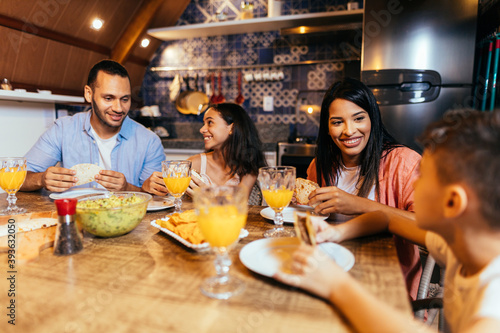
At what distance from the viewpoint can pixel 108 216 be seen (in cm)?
107

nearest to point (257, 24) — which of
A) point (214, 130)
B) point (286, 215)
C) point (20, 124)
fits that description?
point (214, 130)

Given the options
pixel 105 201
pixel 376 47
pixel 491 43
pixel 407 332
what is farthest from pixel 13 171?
pixel 491 43

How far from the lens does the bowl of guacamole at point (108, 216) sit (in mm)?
1060

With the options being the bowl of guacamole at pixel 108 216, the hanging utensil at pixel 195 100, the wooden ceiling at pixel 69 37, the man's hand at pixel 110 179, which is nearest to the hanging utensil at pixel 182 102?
the hanging utensil at pixel 195 100

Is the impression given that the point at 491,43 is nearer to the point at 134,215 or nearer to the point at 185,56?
the point at 134,215

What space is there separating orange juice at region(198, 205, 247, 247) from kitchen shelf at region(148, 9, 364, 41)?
3.00 metres

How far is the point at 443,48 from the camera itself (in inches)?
107

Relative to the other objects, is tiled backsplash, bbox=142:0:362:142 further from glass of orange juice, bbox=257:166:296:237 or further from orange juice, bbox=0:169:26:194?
orange juice, bbox=0:169:26:194

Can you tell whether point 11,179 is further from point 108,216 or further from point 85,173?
point 108,216

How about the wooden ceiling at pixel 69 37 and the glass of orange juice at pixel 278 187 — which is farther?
the wooden ceiling at pixel 69 37

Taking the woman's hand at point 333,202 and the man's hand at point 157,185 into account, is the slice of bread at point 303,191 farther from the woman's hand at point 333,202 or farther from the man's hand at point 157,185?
the man's hand at point 157,185

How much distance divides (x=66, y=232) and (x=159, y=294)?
430 mm

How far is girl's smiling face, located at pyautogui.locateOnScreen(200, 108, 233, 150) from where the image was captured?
8.11 ft

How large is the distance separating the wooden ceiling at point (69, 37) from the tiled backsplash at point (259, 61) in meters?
0.33
